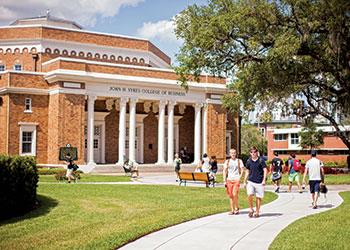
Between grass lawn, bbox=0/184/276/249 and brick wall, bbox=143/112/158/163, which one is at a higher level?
brick wall, bbox=143/112/158/163

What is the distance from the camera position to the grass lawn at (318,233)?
9.81m

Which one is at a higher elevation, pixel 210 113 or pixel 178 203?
pixel 210 113

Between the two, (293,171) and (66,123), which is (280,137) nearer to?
(66,123)

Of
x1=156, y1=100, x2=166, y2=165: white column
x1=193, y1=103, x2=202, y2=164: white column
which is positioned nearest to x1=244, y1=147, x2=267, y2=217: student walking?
x1=156, y1=100, x2=166, y2=165: white column

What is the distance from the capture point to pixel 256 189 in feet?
44.8

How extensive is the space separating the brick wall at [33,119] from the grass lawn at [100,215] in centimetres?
1938

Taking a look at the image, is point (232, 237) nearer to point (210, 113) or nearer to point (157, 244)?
point (157, 244)

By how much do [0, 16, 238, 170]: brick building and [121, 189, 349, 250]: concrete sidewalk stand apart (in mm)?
27712

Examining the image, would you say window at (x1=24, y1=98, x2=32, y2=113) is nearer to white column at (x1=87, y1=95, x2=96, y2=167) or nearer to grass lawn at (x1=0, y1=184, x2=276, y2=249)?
white column at (x1=87, y1=95, x2=96, y2=167)

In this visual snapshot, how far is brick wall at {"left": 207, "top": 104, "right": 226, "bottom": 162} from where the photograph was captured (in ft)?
159

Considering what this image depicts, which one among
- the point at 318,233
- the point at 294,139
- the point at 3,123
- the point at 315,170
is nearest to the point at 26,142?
the point at 3,123

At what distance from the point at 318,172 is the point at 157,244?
7693 mm

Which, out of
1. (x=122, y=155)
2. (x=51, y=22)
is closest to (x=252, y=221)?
(x=122, y=155)

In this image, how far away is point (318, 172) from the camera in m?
16.0
